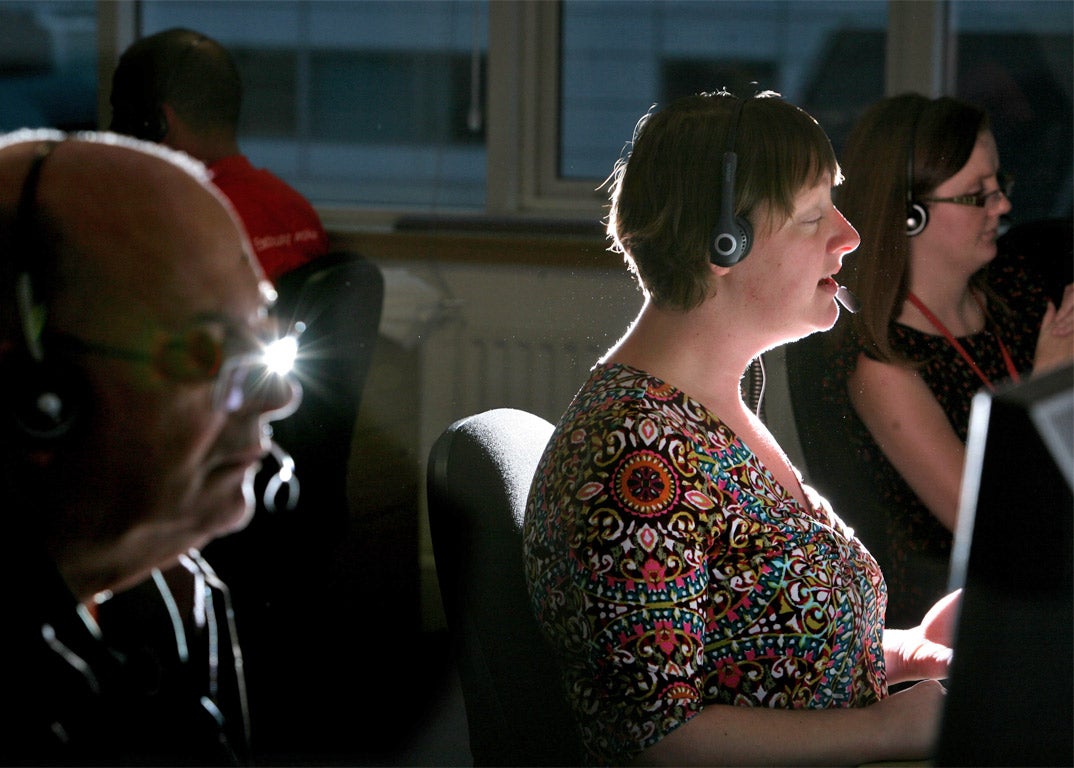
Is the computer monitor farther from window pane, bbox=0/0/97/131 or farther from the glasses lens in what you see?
window pane, bbox=0/0/97/131

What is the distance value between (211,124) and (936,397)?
0.80 m

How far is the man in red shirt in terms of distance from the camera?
62cm

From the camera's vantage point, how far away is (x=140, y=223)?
18.3 inches

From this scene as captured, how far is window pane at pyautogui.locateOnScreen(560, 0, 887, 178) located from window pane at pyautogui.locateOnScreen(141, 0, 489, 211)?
0.47 feet

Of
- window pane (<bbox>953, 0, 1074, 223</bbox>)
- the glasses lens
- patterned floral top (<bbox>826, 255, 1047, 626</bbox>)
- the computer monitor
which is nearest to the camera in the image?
the computer monitor

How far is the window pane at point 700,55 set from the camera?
1371mm

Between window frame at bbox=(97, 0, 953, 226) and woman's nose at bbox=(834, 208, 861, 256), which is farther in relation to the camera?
window frame at bbox=(97, 0, 953, 226)

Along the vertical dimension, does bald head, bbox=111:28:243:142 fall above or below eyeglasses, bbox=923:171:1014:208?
above

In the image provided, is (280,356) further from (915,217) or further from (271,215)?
(915,217)

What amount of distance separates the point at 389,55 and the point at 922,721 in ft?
2.84

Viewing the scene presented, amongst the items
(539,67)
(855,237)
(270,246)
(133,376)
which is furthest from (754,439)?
(539,67)

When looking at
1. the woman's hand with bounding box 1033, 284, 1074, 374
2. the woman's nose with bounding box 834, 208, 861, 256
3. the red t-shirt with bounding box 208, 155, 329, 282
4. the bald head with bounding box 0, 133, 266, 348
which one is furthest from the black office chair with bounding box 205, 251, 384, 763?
the woman's hand with bounding box 1033, 284, 1074, 374

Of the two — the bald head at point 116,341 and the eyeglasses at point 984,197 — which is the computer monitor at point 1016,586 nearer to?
the bald head at point 116,341

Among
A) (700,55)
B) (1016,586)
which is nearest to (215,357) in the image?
(1016,586)
